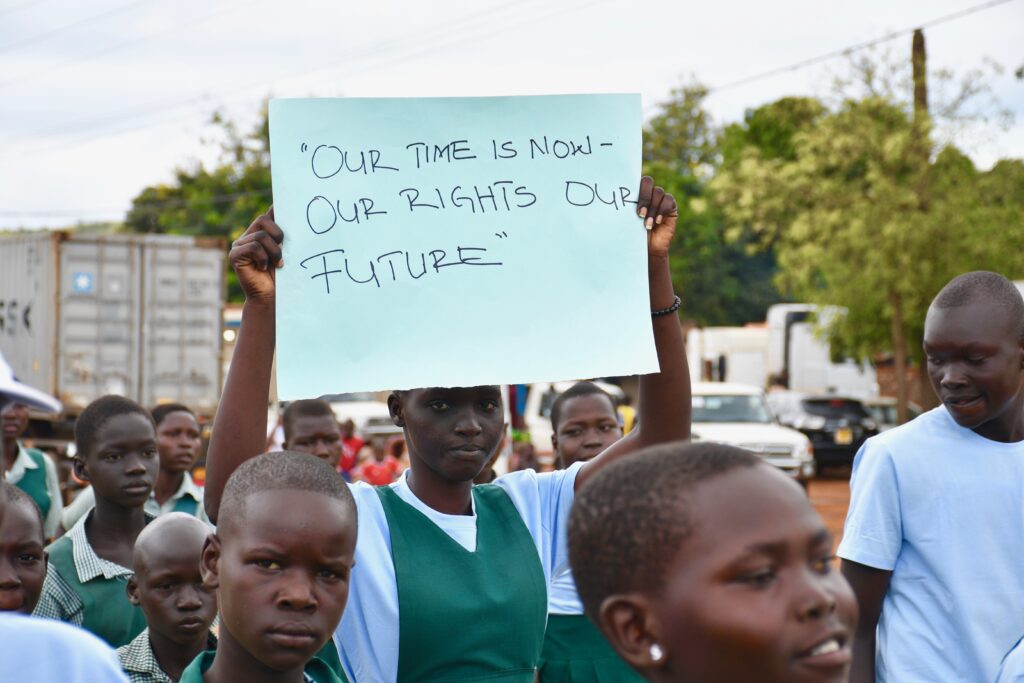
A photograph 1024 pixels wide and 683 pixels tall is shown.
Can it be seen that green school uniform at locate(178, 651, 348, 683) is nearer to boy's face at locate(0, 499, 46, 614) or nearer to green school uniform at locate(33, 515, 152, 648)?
boy's face at locate(0, 499, 46, 614)

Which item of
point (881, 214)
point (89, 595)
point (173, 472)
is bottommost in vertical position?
point (89, 595)

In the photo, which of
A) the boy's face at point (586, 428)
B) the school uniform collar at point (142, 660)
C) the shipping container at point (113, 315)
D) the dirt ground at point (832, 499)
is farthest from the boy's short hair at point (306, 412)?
the dirt ground at point (832, 499)

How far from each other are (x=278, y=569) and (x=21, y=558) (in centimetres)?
138

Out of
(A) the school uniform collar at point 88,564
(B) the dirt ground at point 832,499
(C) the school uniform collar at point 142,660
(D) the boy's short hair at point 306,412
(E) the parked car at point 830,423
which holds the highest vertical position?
(D) the boy's short hair at point 306,412

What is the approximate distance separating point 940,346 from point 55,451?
48.3 ft

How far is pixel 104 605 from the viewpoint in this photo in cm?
458

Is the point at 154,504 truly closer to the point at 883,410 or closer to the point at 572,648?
the point at 572,648

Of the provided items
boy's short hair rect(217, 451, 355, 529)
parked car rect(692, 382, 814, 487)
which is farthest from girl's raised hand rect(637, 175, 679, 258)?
parked car rect(692, 382, 814, 487)

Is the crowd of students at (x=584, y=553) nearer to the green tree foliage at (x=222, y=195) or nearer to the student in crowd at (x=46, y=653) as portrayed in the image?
the student in crowd at (x=46, y=653)

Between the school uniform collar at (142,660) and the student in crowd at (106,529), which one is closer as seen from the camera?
the school uniform collar at (142,660)

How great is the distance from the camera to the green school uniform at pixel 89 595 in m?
4.48

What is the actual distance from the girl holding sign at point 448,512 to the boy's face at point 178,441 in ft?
12.1

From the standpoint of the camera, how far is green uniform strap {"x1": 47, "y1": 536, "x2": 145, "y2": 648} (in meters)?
4.54

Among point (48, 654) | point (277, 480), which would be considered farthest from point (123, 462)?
point (48, 654)
